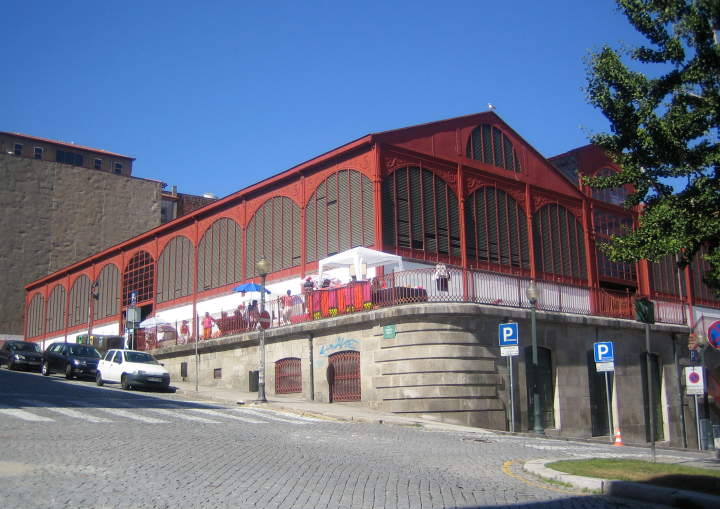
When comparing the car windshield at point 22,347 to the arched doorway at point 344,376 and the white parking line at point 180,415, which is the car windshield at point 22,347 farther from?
the white parking line at point 180,415

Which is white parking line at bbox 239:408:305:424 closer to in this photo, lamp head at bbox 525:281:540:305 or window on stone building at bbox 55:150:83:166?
lamp head at bbox 525:281:540:305

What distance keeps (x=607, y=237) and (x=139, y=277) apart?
85.2 feet

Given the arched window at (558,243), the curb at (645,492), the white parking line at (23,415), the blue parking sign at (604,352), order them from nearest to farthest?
the curb at (645,492), the white parking line at (23,415), the blue parking sign at (604,352), the arched window at (558,243)

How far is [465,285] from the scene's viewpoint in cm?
2383

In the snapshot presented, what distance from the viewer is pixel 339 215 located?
97.3ft

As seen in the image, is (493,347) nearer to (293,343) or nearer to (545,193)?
(293,343)

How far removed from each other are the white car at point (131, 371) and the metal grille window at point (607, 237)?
69.2 ft

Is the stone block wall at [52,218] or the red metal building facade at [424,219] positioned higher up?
the stone block wall at [52,218]

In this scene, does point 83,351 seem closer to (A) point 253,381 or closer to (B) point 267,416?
(A) point 253,381

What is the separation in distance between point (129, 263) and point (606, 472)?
38.5 meters

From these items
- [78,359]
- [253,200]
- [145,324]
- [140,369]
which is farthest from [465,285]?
[145,324]

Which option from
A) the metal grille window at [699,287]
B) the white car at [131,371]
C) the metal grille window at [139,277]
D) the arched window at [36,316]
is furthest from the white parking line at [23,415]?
the arched window at [36,316]

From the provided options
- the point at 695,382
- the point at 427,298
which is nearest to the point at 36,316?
the point at 427,298

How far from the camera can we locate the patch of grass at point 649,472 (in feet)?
33.2
